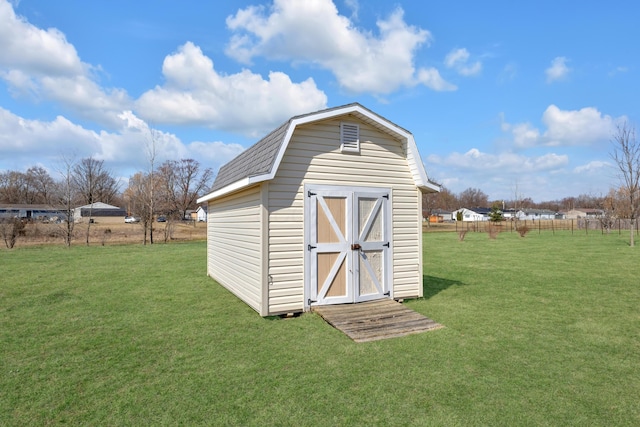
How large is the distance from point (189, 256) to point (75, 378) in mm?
12100

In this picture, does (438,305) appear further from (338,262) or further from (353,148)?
(353,148)

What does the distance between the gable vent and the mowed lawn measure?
3297mm

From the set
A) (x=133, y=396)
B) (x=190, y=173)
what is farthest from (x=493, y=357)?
(x=190, y=173)

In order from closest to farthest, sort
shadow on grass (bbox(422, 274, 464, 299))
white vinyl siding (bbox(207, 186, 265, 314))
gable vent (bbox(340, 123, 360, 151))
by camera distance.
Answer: white vinyl siding (bbox(207, 186, 265, 314)) < gable vent (bbox(340, 123, 360, 151)) < shadow on grass (bbox(422, 274, 464, 299))

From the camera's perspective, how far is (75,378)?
13.3 ft

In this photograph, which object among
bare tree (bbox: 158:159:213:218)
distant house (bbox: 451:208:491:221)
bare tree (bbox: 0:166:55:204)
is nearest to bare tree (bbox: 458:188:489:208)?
distant house (bbox: 451:208:491:221)

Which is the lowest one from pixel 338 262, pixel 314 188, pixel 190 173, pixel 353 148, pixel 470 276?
pixel 470 276

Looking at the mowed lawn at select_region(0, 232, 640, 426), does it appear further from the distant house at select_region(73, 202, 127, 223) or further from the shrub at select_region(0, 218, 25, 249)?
the distant house at select_region(73, 202, 127, 223)

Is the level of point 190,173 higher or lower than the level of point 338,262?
higher

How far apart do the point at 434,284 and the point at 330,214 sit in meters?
4.49

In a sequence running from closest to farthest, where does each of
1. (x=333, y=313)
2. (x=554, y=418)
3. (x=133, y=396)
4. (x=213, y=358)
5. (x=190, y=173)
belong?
(x=554, y=418) → (x=133, y=396) → (x=213, y=358) → (x=333, y=313) → (x=190, y=173)

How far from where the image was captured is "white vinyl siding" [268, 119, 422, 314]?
21.1 feet

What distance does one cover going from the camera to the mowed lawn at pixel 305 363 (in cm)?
337

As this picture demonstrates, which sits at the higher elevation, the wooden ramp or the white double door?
the white double door
